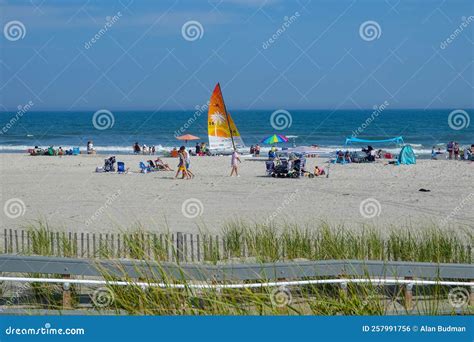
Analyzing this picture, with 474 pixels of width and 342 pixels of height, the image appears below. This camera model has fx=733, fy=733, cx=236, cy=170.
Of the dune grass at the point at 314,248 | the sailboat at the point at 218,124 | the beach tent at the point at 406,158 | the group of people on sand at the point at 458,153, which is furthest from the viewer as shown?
the sailboat at the point at 218,124

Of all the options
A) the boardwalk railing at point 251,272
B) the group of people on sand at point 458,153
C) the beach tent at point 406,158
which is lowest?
the boardwalk railing at point 251,272

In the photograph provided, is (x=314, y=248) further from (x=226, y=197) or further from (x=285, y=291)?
(x=226, y=197)

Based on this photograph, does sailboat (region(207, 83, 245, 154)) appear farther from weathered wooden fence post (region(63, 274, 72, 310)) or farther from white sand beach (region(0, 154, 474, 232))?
weathered wooden fence post (region(63, 274, 72, 310))

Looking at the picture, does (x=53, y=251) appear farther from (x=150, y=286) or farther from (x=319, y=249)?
(x=150, y=286)

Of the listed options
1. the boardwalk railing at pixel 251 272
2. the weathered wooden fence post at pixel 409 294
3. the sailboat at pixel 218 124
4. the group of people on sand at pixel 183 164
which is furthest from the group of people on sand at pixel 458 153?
the weathered wooden fence post at pixel 409 294

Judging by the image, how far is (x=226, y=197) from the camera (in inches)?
797

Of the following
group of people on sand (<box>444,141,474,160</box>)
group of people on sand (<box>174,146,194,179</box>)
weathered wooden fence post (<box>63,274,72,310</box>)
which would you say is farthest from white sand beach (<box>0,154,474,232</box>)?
group of people on sand (<box>444,141,474,160</box>)

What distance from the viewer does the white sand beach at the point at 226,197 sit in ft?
51.3

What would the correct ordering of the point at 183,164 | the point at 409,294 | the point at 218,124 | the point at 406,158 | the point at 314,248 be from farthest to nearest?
the point at 218,124
the point at 406,158
the point at 183,164
the point at 314,248
the point at 409,294

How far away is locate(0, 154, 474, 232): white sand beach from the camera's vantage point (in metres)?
15.6

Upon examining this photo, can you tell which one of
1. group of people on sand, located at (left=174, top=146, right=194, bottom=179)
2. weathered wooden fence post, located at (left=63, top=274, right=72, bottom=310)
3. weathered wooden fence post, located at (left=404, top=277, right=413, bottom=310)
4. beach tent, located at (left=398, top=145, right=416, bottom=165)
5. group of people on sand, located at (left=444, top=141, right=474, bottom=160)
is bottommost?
weathered wooden fence post, located at (left=63, top=274, right=72, bottom=310)

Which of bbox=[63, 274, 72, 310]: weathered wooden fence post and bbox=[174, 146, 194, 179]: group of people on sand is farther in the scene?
bbox=[174, 146, 194, 179]: group of people on sand

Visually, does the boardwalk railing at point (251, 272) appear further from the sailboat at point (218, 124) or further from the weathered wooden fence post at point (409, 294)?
the sailboat at point (218, 124)

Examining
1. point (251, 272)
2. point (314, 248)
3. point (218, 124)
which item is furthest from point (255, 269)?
point (218, 124)
